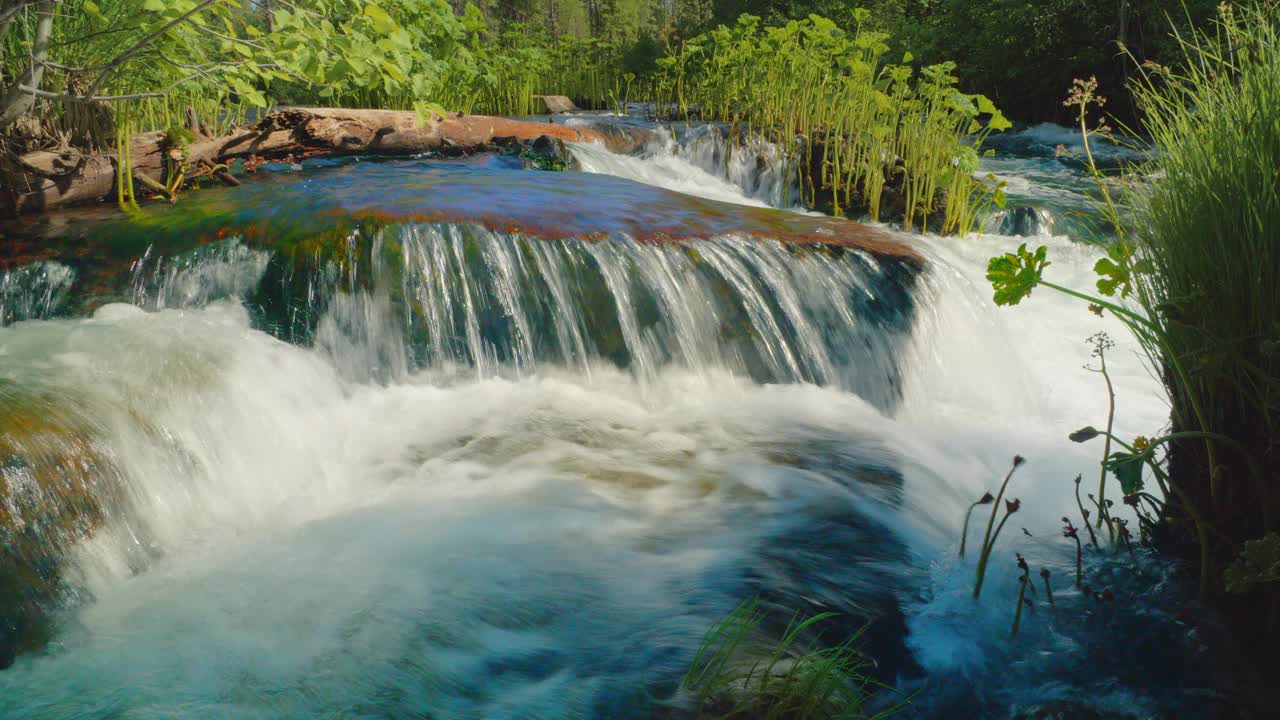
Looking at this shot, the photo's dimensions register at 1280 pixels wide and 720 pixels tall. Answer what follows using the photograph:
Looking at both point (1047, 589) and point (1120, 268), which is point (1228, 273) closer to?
point (1120, 268)

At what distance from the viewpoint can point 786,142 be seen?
9.47 m

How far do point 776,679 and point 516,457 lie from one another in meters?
2.01

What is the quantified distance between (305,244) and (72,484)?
7.70ft

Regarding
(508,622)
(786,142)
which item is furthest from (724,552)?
(786,142)

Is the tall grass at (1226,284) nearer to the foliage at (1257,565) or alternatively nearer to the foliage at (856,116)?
the foliage at (1257,565)

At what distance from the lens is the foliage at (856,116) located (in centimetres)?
772

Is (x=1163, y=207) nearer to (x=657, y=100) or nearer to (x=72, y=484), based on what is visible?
(x=72, y=484)

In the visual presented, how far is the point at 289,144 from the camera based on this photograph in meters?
7.85

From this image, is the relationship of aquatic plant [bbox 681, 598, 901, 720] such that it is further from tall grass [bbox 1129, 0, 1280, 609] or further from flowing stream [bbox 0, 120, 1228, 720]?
tall grass [bbox 1129, 0, 1280, 609]

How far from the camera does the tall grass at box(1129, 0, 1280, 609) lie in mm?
2195

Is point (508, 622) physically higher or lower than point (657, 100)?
lower

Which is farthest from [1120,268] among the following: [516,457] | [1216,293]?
[516,457]

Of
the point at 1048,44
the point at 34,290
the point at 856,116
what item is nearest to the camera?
the point at 34,290

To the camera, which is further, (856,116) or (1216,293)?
(856,116)
